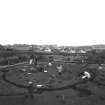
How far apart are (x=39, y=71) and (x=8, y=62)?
1323 centimetres

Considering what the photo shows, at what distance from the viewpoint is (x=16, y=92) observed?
13.6 metres

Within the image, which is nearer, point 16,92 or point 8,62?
point 16,92

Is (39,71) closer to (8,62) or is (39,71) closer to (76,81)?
(76,81)

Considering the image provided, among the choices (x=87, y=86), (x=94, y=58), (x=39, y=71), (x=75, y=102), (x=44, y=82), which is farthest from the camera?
(x=94, y=58)

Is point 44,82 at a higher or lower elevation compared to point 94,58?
lower

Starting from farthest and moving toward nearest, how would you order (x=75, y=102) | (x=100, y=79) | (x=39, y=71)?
(x=39, y=71) < (x=100, y=79) < (x=75, y=102)

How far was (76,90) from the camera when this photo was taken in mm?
14062

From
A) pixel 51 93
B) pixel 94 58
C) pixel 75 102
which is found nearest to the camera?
pixel 75 102

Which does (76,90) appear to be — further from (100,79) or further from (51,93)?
(100,79)

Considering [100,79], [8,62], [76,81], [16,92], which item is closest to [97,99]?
[76,81]

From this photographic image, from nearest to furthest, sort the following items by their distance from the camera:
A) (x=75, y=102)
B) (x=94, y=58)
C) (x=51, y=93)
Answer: (x=75, y=102) → (x=51, y=93) → (x=94, y=58)

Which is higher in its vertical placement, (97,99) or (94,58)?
(94,58)

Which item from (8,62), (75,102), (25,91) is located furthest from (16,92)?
(8,62)

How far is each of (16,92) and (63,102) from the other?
6218 millimetres
